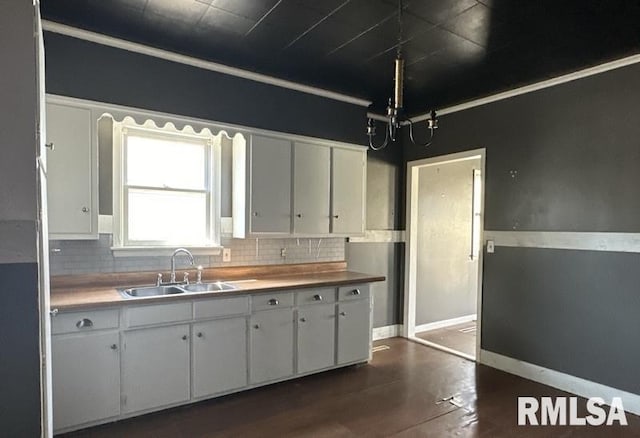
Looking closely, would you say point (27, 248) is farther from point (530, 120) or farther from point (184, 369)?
point (530, 120)

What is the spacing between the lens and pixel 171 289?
307 cm

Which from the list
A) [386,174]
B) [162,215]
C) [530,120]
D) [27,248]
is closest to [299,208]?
[162,215]

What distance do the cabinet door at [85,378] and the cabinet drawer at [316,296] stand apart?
4.62 ft

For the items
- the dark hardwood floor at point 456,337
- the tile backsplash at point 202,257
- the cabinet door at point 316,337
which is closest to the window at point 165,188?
the tile backsplash at point 202,257

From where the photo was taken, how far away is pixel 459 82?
11.6 ft

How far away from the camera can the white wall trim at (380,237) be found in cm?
450

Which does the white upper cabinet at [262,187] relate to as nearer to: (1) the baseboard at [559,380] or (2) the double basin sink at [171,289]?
(2) the double basin sink at [171,289]

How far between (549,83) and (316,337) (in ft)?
9.93

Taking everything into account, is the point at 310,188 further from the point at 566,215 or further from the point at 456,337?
→ the point at 456,337

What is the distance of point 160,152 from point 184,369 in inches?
68.9

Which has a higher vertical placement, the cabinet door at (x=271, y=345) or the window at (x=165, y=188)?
the window at (x=165, y=188)

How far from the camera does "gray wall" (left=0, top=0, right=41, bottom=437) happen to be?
45.4 inches

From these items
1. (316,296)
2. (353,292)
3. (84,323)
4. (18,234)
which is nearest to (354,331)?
(353,292)

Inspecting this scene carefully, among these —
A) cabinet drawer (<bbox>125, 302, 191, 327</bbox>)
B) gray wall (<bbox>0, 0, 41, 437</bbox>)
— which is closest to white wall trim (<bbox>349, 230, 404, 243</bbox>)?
cabinet drawer (<bbox>125, 302, 191, 327</bbox>)
